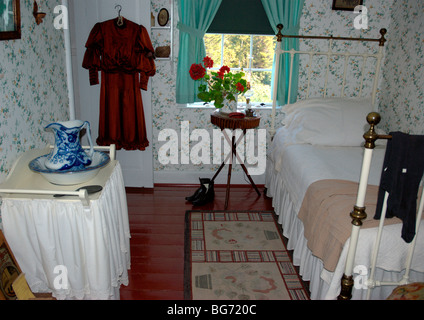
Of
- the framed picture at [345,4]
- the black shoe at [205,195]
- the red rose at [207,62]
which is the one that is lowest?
the black shoe at [205,195]

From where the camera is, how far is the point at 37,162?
6.73ft

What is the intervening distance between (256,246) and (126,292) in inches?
41.8

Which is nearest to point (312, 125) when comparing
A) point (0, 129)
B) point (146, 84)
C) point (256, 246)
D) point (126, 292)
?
point (256, 246)

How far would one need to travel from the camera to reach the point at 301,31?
3.73 m

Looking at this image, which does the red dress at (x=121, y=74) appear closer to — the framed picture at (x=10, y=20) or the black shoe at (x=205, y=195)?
the black shoe at (x=205, y=195)

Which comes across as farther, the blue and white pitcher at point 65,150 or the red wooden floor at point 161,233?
the red wooden floor at point 161,233

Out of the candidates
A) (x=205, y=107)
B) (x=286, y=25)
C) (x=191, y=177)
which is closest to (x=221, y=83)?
(x=205, y=107)

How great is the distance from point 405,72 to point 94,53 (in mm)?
2865

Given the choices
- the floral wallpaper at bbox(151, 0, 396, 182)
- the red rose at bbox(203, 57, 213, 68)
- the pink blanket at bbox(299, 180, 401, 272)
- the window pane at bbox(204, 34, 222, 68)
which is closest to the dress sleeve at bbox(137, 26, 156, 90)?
the floral wallpaper at bbox(151, 0, 396, 182)

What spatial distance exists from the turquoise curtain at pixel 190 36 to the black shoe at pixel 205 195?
0.88 meters

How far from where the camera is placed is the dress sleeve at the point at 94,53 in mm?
3373

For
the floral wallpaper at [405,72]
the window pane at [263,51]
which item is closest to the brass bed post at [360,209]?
the floral wallpaper at [405,72]

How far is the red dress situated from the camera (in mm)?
3395

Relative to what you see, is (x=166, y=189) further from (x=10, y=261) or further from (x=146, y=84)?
(x=10, y=261)
